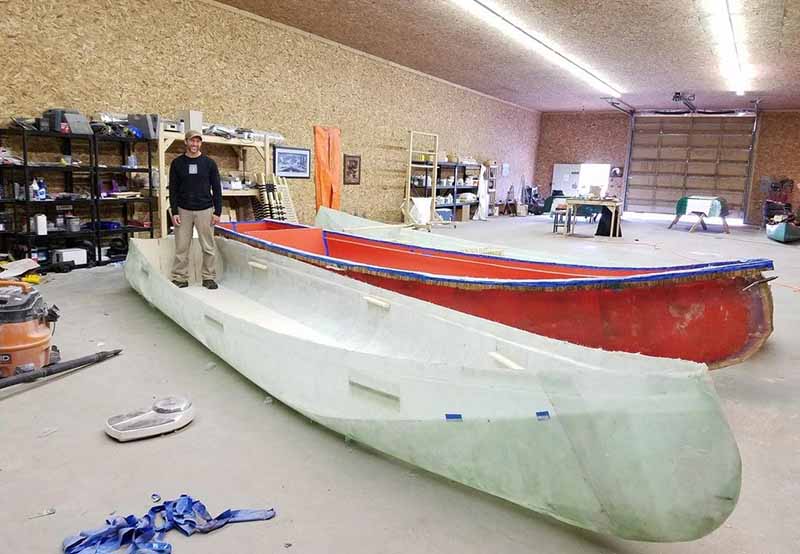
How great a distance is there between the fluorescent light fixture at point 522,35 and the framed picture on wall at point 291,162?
3534 mm

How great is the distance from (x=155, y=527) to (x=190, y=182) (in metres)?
3.39

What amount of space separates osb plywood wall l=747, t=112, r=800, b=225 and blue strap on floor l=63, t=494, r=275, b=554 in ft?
59.8

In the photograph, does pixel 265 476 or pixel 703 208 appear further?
pixel 703 208

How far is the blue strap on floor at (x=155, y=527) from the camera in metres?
1.72

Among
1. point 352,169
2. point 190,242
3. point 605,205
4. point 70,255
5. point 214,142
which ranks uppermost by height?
point 214,142

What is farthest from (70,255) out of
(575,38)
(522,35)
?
(575,38)

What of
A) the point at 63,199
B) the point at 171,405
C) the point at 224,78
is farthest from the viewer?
the point at 224,78

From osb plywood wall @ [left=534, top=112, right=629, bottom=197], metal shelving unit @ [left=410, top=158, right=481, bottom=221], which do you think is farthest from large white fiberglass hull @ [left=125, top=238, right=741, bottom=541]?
osb plywood wall @ [left=534, top=112, right=629, bottom=197]

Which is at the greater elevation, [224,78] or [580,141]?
[580,141]

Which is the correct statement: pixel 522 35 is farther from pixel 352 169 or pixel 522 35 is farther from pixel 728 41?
pixel 352 169

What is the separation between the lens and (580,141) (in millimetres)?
18250

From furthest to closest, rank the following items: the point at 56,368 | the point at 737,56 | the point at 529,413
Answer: the point at 737,56
the point at 56,368
the point at 529,413

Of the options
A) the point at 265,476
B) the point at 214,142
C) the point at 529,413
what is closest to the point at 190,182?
the point at 214,142

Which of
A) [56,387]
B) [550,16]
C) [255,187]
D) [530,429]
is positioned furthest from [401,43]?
[530,429]
